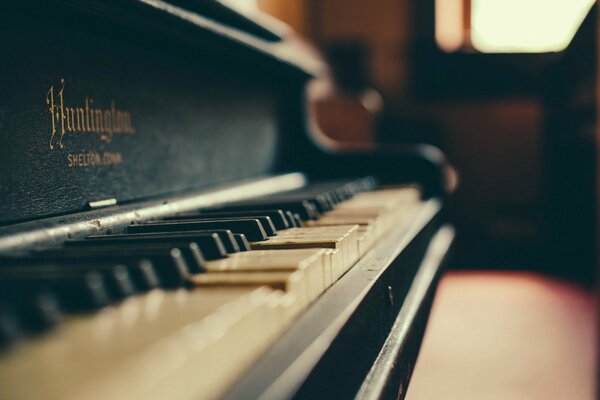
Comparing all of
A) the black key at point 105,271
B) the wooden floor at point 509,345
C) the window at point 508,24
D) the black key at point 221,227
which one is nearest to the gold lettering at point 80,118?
the black key at point 221,227

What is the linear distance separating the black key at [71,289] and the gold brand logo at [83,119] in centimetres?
42

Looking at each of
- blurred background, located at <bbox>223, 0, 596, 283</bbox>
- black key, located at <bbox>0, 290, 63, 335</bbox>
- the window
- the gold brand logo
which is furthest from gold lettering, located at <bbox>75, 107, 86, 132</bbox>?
the window

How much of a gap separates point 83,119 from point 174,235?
0.96ft

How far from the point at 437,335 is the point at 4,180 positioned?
234 centimetres

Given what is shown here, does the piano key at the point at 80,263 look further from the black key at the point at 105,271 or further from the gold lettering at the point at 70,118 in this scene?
the gold lettering at the point at 70,118

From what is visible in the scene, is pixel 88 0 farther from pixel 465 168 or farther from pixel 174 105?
pixel 465 168

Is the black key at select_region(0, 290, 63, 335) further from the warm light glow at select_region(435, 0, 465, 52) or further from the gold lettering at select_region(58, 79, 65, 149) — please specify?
the warm light glow at select_region(435, 0, 465, 52)

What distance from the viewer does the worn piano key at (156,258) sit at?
2.06ft

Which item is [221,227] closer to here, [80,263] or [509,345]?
[80,263]

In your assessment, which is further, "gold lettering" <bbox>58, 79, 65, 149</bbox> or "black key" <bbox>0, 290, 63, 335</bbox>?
"gold lettering" <bbox>58, 79, 65, 149</bbox>

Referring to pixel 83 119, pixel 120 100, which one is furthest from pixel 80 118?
pixel 120 100

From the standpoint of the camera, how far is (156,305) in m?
0.53

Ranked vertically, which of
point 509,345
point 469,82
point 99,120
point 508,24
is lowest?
point 509,345

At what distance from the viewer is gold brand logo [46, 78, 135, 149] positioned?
906 mm
